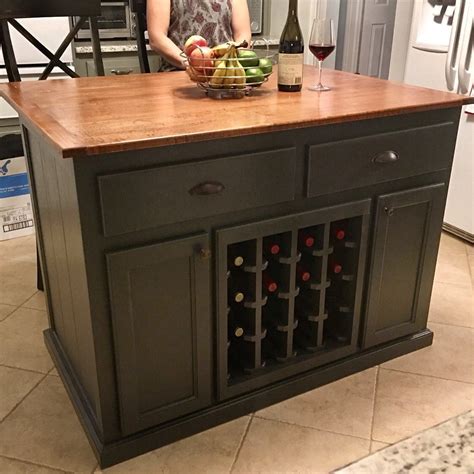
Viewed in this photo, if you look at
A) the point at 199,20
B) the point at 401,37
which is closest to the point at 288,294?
the point at 199,20

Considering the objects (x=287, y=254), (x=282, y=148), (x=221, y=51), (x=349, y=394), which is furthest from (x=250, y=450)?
(x=221, y=51)

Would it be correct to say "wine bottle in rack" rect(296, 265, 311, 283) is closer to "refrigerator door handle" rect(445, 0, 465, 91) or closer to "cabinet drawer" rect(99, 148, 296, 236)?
"cabinet drawer" rect(99, 148, 296, 236)

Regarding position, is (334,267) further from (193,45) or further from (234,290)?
(193,45)

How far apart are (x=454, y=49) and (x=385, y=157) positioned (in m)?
1.32

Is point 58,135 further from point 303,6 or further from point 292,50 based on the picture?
point 303,6

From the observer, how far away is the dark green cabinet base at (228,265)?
137 centimetres

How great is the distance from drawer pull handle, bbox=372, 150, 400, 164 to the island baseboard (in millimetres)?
696

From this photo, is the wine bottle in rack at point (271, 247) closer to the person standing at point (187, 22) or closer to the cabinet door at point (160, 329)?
the cabinet door at point (160, 329)

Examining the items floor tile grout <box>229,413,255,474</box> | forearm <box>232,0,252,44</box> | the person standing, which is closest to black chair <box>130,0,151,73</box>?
the person standing

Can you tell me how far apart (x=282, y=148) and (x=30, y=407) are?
1.14 m

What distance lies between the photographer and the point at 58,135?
1.28 meters

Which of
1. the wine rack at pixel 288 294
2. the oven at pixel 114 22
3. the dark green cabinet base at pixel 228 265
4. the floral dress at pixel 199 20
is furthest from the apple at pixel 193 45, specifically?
the oven at pixel 114 22

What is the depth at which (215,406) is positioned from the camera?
171cm

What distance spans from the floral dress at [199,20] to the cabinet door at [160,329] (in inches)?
61.3
